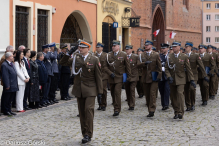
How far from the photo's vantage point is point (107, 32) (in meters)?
24.3

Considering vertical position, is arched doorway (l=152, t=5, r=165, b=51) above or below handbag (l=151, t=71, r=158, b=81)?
above

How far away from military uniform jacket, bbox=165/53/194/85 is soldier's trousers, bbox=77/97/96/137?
3.38m

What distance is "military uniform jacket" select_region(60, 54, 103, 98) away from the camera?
24.5 ft

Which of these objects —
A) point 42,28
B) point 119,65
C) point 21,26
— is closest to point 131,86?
point 119,65

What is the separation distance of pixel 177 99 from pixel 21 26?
8277mm

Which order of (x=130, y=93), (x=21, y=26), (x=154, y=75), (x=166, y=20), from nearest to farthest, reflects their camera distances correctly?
(x=154, y=75) → (x=130, y=93) → (x=21, y=26) → (x=166, y=20)

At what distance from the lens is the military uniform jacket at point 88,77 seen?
7480 millimetres

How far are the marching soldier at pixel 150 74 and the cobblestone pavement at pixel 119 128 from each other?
425 millimetres

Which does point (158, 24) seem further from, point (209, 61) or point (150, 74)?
point (150, 74)

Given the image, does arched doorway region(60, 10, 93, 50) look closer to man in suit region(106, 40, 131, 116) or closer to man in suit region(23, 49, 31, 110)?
man in suit region(23, 49, 31, 110)

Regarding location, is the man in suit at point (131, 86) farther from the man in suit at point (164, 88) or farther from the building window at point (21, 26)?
the building window at point (21, 26)

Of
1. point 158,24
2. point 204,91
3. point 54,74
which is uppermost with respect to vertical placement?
point 158,24

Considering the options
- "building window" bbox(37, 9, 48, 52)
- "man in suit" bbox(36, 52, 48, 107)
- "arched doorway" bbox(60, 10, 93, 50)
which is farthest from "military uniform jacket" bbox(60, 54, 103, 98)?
"arched doorway" bbox(60, 10, 93, 50)

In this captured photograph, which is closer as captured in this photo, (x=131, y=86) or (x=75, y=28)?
(x=131, y=86)
